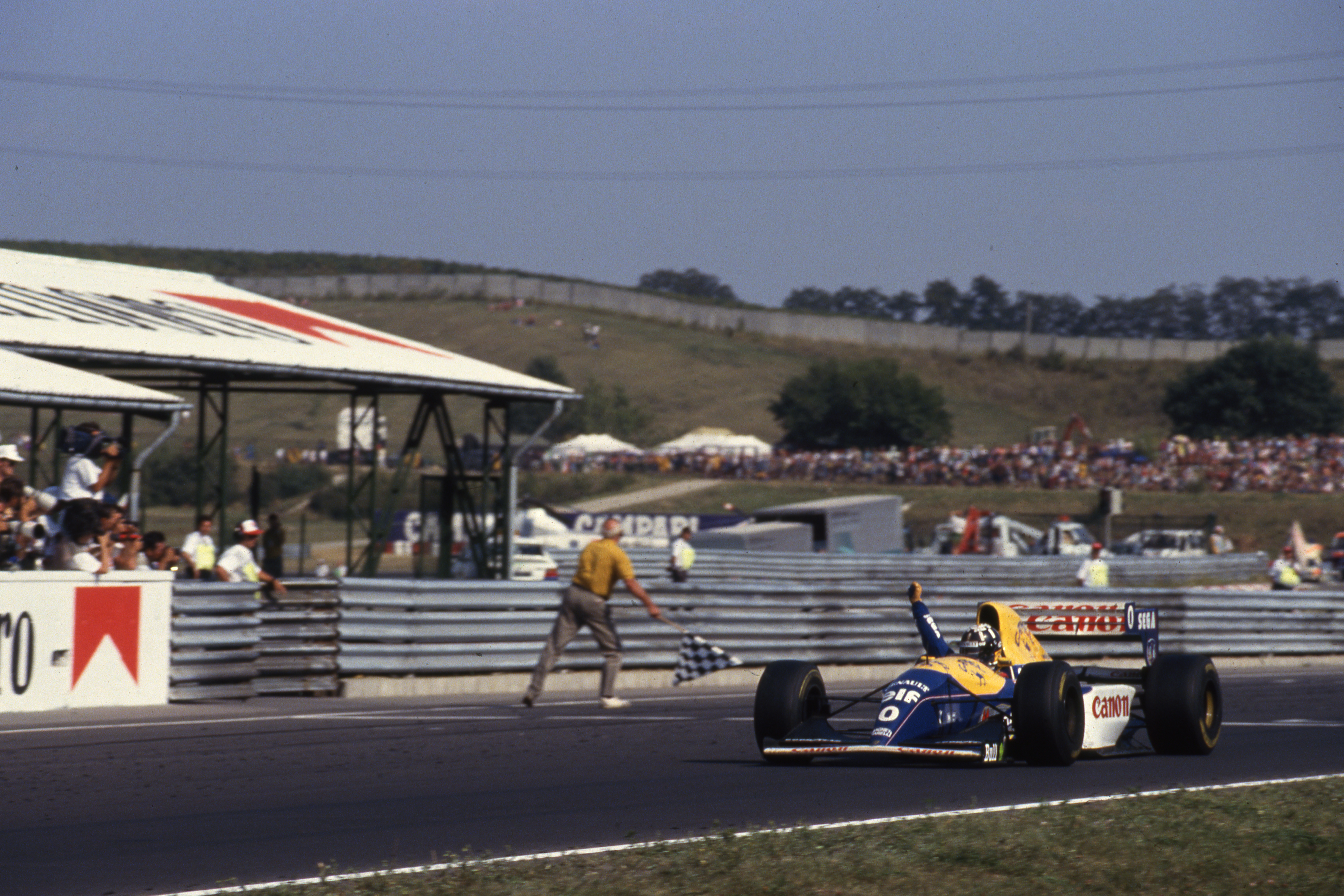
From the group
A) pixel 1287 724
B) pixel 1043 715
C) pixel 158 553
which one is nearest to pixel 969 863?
pixel 1043 715

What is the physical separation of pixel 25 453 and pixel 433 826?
3858cm

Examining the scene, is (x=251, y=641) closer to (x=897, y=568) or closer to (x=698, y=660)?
(x=698, y=660)

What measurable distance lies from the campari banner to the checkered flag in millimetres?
4215

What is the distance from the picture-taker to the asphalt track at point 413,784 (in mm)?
6590

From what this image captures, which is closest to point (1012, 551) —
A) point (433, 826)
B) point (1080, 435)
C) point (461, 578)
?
point (461, 578)

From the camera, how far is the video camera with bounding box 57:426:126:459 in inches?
582

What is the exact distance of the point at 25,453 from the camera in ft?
140

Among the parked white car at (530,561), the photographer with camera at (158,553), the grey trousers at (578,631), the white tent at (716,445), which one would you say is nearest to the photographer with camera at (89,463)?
the photographer with camera at (158,553)

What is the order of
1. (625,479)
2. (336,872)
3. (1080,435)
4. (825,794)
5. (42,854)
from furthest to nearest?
(1080,435) → (625,479) → (825,794) → (42,854) → (336,872)

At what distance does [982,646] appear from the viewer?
33.3 ft

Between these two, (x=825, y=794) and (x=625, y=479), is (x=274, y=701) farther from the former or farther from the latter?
(x=625, y=479)

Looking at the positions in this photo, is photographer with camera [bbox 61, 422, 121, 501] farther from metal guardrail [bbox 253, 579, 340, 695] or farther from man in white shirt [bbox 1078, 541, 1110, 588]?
man in white shirt [bbox 1078, 541, 1110, 588]

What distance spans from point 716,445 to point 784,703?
61.7 meters

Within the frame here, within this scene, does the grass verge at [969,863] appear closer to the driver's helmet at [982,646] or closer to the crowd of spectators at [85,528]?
the driver's helmet at [982,646]
